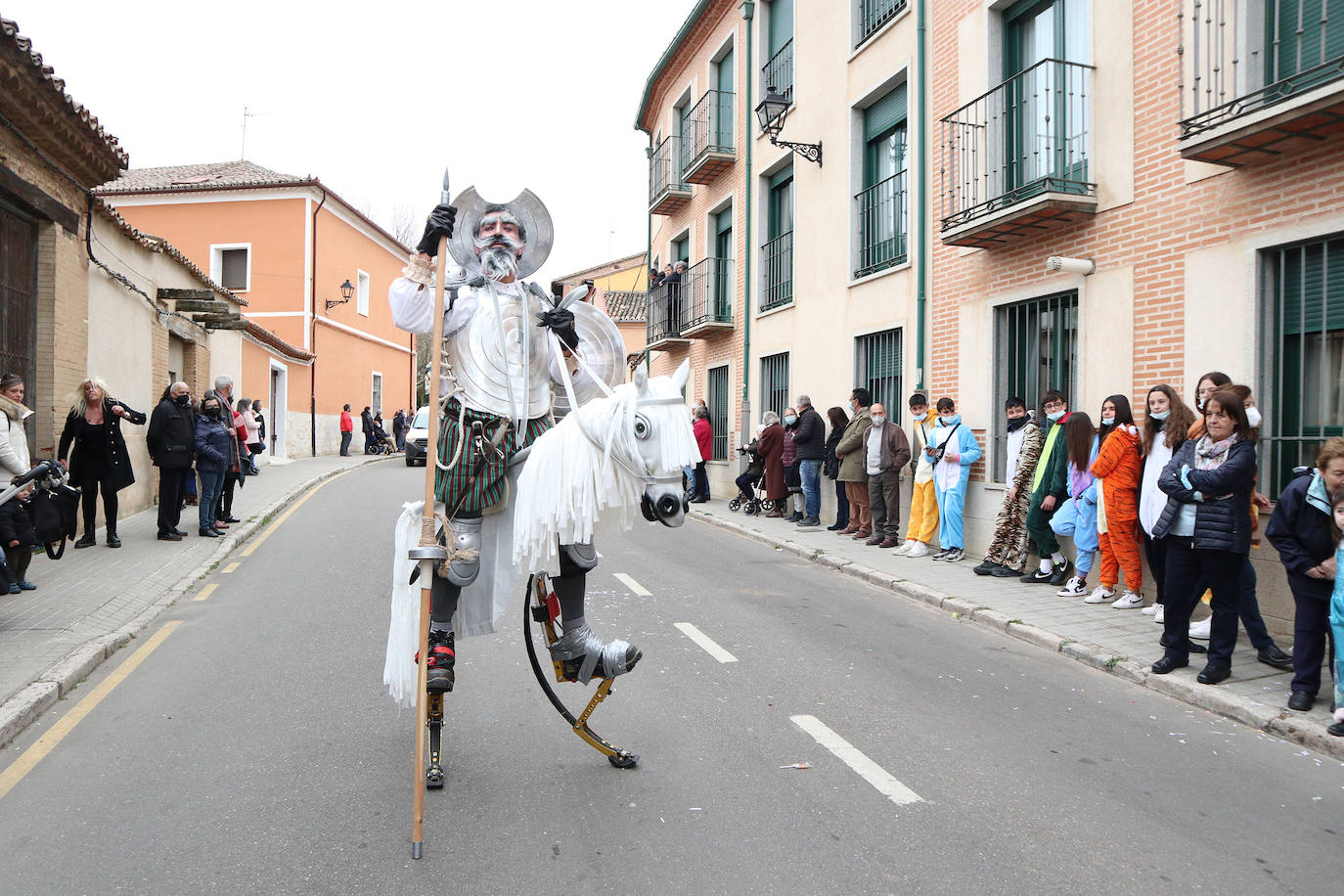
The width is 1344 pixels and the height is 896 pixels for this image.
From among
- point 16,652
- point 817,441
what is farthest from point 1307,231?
point 16,652

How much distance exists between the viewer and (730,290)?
752 inches

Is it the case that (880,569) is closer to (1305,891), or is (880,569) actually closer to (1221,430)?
(1221,430)

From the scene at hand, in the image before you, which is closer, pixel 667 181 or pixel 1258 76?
pixel 1258 76

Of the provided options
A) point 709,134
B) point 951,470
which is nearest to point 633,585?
point 951,470

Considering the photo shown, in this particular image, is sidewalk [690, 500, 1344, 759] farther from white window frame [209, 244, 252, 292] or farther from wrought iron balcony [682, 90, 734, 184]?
white window frame [209, 244, 252, 292]

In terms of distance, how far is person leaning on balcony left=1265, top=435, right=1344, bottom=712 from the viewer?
4926 millimetres

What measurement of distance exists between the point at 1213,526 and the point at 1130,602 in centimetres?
254

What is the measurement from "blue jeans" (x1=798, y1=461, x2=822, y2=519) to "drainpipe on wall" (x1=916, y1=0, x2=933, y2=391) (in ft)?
7.69

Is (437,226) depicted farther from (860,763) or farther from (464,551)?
(860,763)

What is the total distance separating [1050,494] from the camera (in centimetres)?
876

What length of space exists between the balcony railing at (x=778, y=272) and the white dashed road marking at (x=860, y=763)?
479 inches

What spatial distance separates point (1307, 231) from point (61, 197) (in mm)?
12078

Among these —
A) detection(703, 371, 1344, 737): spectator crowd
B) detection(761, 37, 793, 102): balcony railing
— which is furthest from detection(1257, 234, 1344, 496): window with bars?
detection(761, 37, 793, 102): balcony railing

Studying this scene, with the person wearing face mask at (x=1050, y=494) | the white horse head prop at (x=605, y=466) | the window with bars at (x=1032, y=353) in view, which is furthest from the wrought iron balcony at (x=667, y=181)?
the white horse head prop at (x=605, y=466)
